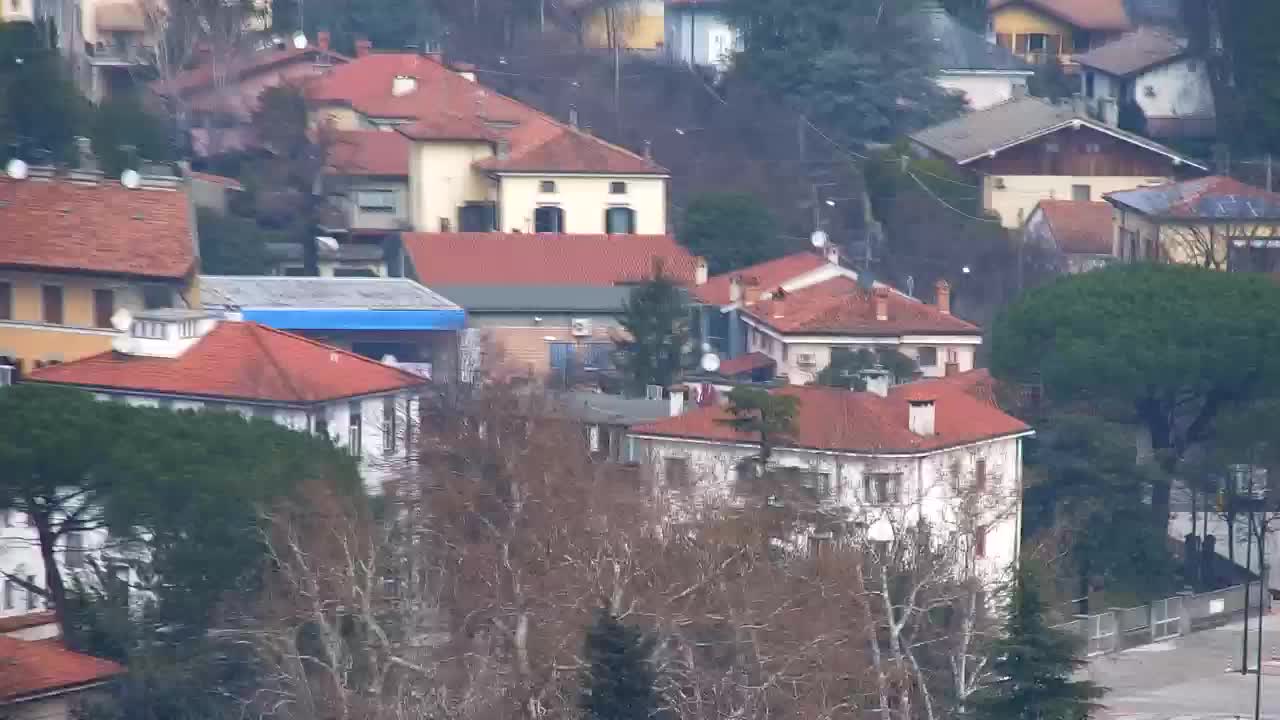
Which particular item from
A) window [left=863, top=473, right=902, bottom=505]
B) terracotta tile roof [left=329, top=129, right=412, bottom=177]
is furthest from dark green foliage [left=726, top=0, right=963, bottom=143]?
window [left=863, top=473, right=902, bottom=505]

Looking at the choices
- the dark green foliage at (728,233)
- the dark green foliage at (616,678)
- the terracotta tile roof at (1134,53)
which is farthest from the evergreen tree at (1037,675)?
the terracotta tile roof at (1134,53)

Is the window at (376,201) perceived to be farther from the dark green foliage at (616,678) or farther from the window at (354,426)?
the dark green foliage at (616,678)

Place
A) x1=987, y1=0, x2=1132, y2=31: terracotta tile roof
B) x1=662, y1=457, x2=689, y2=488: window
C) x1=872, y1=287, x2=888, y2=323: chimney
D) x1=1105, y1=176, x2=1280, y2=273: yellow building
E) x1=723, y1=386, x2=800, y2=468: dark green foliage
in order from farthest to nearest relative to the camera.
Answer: x1=987, y1=0, x2=1132, y2=31: terracotta tile roof
x1=1105, y1=176, x2=1280, y2=273: yellow building
x1=872, y1=287, x2=888, y2=323: chimney
x1=662, y1=457, x2=689, y2=488: window
x1=723, y1=386, x2=800, y2=468: dark green foliage

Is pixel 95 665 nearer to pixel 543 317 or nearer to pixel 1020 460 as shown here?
pixel 1020 460

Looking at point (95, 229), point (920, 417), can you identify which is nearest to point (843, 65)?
point (95, 229)

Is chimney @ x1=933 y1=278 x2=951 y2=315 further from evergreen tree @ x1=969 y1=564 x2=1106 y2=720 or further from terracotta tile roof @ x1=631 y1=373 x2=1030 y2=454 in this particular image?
evergreen tree @ x1=969 y1=564 x2=1106 y2=720
